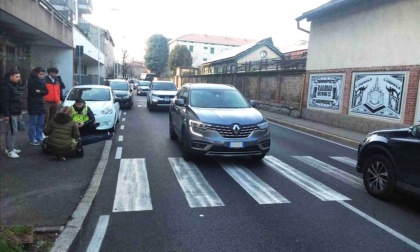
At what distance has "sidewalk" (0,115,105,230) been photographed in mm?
4738

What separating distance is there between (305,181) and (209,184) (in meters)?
1.85

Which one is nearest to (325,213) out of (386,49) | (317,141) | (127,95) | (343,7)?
(317,141)

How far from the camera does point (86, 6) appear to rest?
48750mm

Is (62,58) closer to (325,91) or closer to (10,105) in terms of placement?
(325,91)

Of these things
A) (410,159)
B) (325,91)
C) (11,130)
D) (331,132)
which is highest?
(325,91)

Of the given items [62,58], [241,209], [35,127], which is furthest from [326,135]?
[62,58]

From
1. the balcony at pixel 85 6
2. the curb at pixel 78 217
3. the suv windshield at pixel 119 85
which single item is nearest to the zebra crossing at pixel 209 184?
the curb at pixel 78 217

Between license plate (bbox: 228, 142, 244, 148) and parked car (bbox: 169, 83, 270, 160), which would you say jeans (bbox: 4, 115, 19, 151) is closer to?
parked car (bbox: 169, 83, 270, 160)

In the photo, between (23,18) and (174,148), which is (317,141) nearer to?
(174,148)

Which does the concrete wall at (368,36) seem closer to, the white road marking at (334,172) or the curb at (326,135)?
the curb at (326,135)

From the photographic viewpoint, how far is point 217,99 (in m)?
9.46

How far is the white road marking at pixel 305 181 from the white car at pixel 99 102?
529 cm

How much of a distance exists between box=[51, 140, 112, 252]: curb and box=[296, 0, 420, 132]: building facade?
33.7 ft

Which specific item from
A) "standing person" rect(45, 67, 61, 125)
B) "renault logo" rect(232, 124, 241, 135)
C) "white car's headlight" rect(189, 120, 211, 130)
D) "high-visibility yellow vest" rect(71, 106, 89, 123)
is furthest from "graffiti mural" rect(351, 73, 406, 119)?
"standing person" rect(45, 67, 61, 125)
